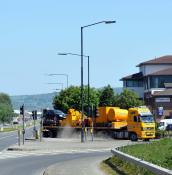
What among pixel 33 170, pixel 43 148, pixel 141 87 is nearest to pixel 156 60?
pixel 141 87

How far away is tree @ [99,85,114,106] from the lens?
110338 millimetres

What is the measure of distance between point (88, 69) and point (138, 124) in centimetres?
886

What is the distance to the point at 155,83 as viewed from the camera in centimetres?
11000

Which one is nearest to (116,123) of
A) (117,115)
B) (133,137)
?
(117,115)

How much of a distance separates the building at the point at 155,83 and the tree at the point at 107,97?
5.85 metres

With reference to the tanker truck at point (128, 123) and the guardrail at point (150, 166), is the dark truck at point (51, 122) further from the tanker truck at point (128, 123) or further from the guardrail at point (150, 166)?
the guardrail at point (150, 166)

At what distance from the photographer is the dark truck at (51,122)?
7119 cm

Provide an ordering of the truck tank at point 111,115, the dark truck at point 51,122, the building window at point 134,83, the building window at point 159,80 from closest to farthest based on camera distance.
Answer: the truck tank at point 111,115, the dark truck at point 51,122, the building window at point 159,80, the building window at point 134,83

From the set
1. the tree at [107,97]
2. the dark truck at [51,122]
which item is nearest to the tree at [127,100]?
the tree at [107,97]

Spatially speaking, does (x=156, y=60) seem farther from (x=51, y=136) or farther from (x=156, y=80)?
(x=51, y=136)

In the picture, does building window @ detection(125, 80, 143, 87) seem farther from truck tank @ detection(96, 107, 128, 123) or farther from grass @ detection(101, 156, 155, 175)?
grass @ detection(101, 156, 155, 175)

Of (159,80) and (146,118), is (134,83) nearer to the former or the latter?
(159,80)

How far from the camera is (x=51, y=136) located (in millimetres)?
70938

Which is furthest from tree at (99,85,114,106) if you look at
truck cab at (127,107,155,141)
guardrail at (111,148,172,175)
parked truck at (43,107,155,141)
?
guardrail at (111,148,172,175)
